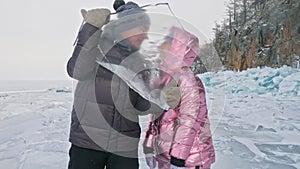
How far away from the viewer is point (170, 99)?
1.65m

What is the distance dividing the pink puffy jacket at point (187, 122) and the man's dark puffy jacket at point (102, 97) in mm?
277

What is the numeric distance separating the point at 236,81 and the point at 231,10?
1964 centimetres

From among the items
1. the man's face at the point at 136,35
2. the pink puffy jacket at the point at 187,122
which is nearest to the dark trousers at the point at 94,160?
the pink puffy jacket at the point at 187,122

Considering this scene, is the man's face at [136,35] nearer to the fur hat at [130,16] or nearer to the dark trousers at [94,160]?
the fur hat at [130,16]

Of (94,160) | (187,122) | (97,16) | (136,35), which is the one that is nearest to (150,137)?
(187,122)

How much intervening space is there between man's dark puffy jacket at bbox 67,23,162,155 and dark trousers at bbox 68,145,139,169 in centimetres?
3

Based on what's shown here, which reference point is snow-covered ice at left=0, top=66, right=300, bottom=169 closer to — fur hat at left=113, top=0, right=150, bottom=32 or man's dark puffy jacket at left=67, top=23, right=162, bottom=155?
man's dark puffy jacket at left=67, top=23, right=162, bottom=155

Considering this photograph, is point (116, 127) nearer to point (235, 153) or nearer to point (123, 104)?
point (123, 104)

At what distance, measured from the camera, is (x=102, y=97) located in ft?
5.02

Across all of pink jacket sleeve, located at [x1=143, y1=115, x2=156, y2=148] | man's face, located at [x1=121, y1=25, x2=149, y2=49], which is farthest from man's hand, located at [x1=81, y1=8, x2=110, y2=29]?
pink jacket sleeve, located at [x1=143, y1=115, x2=156, y2=148]

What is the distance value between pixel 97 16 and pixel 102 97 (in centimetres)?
36

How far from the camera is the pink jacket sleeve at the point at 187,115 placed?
1.70 m

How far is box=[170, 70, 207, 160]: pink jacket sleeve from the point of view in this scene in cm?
170

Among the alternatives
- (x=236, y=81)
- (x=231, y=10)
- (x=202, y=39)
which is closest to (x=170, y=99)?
(x=202, y=39)
